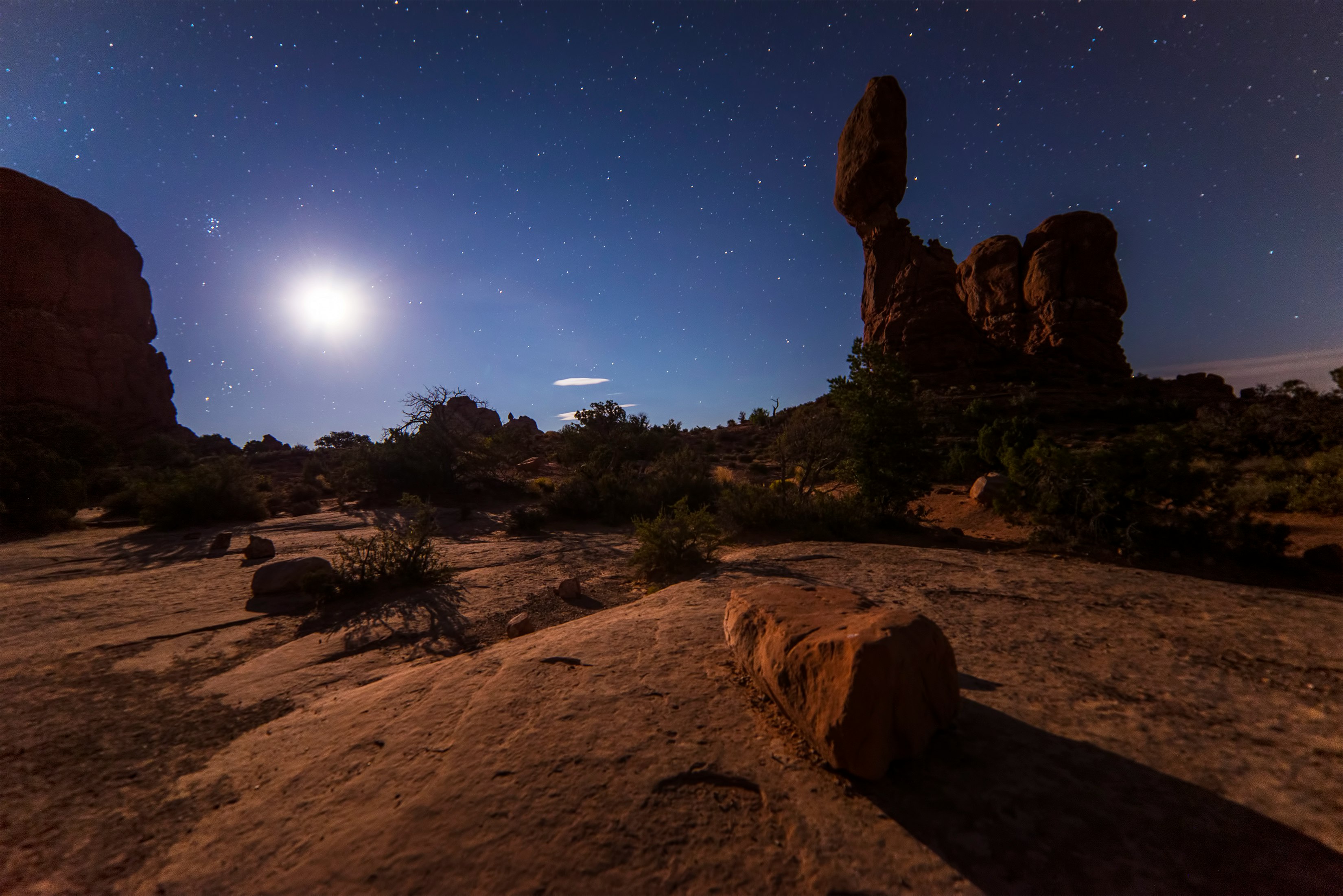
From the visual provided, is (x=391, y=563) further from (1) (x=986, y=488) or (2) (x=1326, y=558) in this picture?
(1) (x=986, y=488)

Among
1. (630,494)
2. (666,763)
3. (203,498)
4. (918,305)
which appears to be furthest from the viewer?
(918,305)

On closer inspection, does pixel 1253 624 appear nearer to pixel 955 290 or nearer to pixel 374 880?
pixel 374 880

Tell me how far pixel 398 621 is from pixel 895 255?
1816 inches

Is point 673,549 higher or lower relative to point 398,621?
higher

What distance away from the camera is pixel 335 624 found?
5520 millimetres

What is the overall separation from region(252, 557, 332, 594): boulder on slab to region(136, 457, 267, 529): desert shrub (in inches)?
336

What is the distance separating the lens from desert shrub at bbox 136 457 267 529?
1189cm

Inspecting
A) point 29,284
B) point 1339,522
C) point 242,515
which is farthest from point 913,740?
point 29,284

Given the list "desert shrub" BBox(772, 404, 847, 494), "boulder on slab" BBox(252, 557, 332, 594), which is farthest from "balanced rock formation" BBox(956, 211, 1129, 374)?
"boulder on slab" BBox(252, 557, 332, 594)

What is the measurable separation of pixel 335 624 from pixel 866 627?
5.85 meters

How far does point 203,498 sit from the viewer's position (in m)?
12.6

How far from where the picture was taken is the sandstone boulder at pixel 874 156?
125 feet

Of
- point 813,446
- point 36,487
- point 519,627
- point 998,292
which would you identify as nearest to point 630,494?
point 813,446

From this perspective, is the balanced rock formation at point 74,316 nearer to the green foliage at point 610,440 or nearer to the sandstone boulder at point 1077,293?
the green foliage at point 610,440
